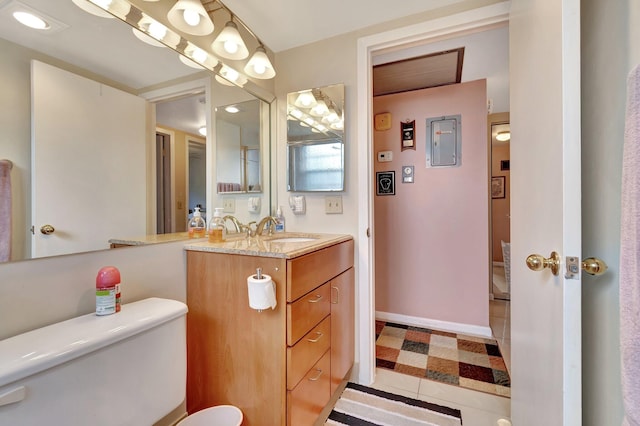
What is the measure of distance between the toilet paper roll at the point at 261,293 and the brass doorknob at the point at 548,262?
87 cm

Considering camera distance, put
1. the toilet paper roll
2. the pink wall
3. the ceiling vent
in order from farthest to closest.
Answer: the pink wall → the ceiling vent → the toilet paper roll

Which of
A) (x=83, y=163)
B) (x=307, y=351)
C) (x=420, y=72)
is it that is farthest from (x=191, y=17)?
(x=420, y=72)

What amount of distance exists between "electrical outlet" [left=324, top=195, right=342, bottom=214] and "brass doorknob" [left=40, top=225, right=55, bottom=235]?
1.30 metres

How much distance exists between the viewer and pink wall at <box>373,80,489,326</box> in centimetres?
228

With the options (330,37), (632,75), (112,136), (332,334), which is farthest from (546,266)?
(330,37)

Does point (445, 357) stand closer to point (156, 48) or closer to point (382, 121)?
point (382, 121)

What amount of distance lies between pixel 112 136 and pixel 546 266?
1.56m

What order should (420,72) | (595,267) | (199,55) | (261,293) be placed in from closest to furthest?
(595,267) → (261,293) → (199,55) → (420,72)

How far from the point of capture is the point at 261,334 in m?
1.09

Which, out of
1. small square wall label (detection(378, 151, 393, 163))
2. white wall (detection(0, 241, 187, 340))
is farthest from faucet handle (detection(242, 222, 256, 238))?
small square wall label (detection(378, 151, 393, 163))

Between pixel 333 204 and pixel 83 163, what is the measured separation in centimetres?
124

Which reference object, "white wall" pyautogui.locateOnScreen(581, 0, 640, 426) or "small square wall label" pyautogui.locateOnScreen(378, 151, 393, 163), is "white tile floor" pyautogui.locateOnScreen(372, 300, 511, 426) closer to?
"white wall" pyautogui.locateOnScreen(581, 0, 640, 426)

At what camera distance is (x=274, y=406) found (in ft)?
3.50

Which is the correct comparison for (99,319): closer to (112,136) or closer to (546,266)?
(112,136)
